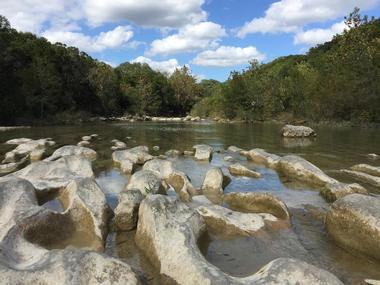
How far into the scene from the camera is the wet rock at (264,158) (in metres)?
14.8

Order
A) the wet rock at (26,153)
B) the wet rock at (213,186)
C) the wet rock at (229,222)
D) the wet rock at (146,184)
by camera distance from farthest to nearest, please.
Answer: the wet rock at (26,153) → the wet rock at (213,186) → the wet rock at (146,184) → the wet rock at (229,222)

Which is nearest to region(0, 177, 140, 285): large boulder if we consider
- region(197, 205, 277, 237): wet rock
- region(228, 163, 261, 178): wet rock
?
region(197, 205, 277, 237): wet rock

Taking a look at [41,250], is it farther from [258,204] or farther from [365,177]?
[365,177]

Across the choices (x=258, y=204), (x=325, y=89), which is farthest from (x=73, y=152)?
(x=325, y=89)

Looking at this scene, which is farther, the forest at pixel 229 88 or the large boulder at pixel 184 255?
the forest at pixel 229 88

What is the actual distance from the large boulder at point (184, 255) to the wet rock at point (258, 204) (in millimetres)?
2178

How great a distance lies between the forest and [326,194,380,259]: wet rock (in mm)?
38755

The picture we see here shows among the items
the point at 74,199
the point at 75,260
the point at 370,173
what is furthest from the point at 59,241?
the point at 370,173

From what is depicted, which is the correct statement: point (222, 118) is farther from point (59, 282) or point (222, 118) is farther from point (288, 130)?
point (59, 282)

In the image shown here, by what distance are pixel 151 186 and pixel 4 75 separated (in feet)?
131

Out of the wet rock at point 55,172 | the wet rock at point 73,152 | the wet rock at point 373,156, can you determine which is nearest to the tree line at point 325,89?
the wet rock at point 373,156

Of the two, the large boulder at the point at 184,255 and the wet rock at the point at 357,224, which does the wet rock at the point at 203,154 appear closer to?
the wet rock at the point at 357,224

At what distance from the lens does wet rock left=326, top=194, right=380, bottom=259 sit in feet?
21.8

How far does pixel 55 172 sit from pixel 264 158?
28.0 feet
